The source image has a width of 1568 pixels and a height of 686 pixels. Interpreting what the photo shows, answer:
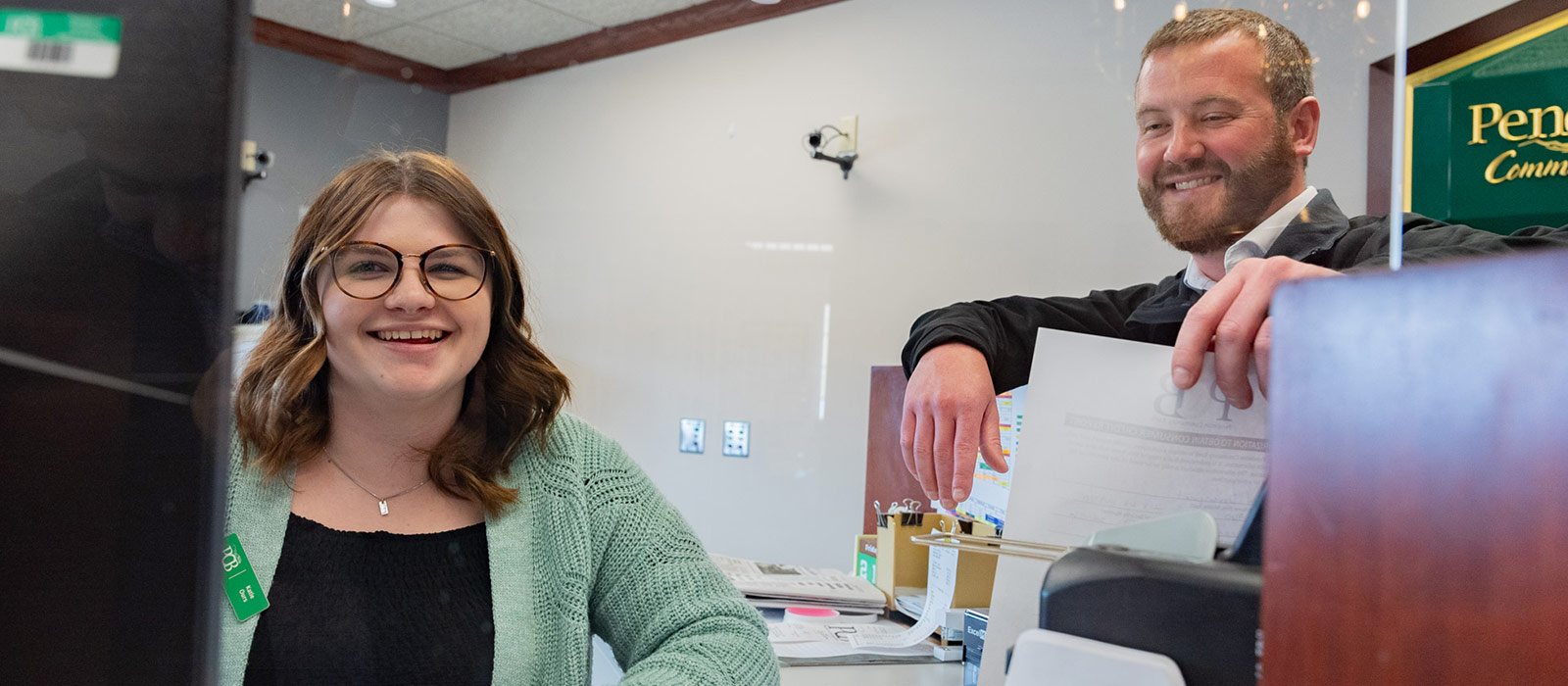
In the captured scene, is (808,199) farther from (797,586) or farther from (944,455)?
(797,586)

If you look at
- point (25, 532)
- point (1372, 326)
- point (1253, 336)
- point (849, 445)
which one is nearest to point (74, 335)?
point (25, 532)

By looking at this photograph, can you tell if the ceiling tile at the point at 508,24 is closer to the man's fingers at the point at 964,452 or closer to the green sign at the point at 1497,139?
the man's fingers at the point at 964,452

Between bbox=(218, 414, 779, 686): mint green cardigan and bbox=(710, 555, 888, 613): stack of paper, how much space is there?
21mm

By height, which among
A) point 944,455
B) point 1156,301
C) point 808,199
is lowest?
point 944,455

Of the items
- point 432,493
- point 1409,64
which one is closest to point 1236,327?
point 1409,64

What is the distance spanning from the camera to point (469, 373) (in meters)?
1.18

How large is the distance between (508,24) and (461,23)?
0.04 m

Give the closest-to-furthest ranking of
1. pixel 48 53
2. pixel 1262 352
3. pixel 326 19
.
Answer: pixel 48 53 < pixel 1262 352 < pixel 326 19

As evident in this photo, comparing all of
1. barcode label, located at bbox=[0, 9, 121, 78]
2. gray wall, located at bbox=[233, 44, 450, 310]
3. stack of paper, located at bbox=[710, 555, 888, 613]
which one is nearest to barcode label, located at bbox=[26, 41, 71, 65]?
barcode label, located at bbox=[0, 9, 121, 78]

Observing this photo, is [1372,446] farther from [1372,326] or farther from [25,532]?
[25,532]

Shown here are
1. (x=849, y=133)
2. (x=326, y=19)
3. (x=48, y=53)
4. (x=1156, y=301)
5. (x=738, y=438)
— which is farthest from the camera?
(x=738, y=438)

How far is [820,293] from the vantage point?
0.88 meters

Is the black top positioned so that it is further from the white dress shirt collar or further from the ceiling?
the white dress shirt collar

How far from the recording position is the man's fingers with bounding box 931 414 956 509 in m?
0.63
